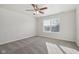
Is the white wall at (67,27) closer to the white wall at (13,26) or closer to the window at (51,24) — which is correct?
the window at (51,24)

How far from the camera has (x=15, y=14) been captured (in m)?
4.06

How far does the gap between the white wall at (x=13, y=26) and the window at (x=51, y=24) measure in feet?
5.32

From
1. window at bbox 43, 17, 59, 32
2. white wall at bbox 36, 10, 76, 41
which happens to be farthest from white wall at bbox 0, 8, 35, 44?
white wall at bbox 36, 10, 76, 41

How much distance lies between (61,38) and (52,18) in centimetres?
195

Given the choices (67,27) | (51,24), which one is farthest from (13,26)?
(67,27)

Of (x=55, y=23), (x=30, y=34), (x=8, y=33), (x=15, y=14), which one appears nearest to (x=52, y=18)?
(x=55, y=23)

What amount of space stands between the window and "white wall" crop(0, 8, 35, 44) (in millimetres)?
1622

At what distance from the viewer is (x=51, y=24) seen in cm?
535

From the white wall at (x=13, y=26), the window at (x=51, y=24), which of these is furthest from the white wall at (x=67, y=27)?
the white wall at (x=13, y=26)

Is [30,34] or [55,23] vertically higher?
[55,23]

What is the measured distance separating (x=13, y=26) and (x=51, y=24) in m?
3.28

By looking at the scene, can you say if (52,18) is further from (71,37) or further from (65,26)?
(71,37)

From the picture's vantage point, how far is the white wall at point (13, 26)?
3.38 m

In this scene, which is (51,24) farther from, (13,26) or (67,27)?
(13,26)
